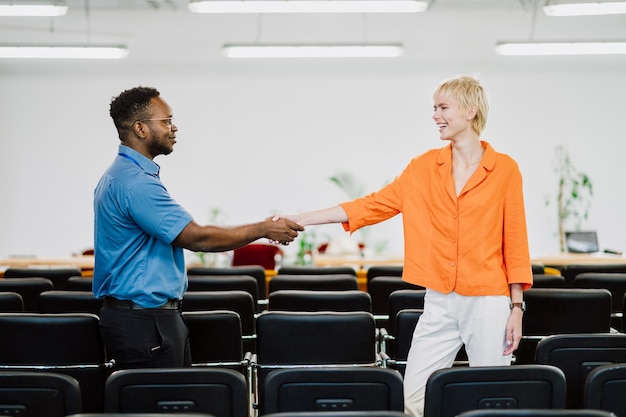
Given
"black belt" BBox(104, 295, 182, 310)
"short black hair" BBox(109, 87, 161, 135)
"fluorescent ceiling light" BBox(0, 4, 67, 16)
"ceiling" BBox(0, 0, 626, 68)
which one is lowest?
"black belt" BBox(104, 295, 182, 310)

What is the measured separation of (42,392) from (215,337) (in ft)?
4.69

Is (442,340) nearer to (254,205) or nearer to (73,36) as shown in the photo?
(254,205)

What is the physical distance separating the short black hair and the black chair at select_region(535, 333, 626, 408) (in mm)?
1880

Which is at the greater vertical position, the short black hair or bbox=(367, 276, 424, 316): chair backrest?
the short black hair

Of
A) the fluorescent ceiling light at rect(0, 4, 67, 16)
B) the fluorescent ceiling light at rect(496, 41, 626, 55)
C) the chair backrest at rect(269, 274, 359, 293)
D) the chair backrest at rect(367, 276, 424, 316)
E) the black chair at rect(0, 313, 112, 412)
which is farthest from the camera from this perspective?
the fluorescent ceiling light at rect(496, 41, 626, 55)

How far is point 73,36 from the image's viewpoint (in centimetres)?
1116

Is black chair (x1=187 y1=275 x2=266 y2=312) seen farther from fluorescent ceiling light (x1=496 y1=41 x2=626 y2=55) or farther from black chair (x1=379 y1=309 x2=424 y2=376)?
fluorescent ceiling light (x1=496 y1=41 x2=626 y2=55)

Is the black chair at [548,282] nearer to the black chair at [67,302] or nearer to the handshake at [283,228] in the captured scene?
the handshake at [283,228]

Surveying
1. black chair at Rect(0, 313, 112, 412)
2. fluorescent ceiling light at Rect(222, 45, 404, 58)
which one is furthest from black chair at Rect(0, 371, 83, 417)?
fluorescent ceiling light at Rect(222, 45, 404, 58)

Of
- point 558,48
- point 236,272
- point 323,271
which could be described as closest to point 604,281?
point 323,271

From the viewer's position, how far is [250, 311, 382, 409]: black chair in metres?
3.45

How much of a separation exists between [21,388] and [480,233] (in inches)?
69.4

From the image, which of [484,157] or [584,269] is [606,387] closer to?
[484,157]

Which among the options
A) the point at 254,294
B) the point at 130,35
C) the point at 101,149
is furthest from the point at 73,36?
the point at 254,294
